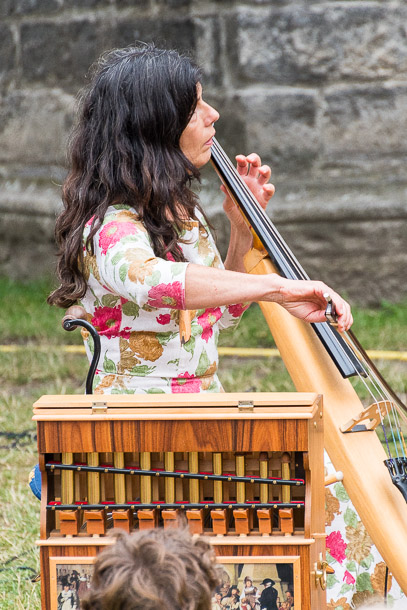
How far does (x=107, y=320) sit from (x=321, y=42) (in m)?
3.59

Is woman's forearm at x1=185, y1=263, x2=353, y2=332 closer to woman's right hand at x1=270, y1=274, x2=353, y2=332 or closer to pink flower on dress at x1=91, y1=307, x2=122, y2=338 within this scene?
woman's right hand at x1=270, y1=274, x2=353, y2=332

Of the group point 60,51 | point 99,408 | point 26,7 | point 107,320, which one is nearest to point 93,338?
point 107,320

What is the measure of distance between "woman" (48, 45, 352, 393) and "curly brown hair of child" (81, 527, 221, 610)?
74cm

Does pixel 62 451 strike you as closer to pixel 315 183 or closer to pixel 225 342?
pixel 225 342

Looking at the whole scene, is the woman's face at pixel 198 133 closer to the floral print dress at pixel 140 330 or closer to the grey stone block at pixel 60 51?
the floral print dress at pixel 140 330

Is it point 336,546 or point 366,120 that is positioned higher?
point 366,120

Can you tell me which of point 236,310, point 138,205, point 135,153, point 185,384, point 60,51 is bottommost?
point 185,384

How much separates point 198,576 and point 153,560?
0.23 ft

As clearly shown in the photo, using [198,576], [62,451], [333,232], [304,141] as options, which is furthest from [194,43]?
[198,576]

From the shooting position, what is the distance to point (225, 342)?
5.30m

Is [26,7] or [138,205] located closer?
[138,205]

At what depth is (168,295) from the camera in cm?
188

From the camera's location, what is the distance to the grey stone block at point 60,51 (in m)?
5.91

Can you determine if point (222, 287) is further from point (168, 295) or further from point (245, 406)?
point (245, 406)
